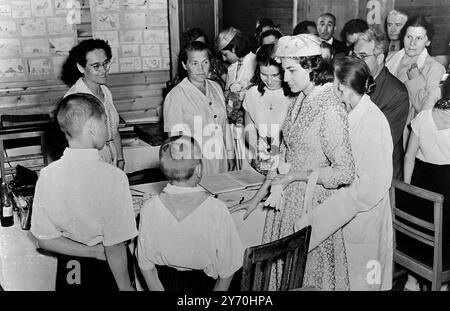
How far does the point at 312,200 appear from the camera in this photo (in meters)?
2.56

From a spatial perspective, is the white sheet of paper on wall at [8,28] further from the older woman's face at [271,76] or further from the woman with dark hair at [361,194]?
the woman with dark hair at [361,194]

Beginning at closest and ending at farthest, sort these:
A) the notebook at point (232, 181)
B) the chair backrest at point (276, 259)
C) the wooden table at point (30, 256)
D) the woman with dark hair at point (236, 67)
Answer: the chair backrest at point (276, 259) → the wooden table at point (30, 256) → the notebook at point (232, 181) → the woman with dark hair at point (236, 67)

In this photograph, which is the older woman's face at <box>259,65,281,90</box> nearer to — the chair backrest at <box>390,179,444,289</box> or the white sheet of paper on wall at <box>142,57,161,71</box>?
the chair backrest at <box>390,179,444,289</box>

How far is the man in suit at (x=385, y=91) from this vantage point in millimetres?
3545

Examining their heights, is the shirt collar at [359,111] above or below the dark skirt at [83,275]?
above

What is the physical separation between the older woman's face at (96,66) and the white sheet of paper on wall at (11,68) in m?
2.56

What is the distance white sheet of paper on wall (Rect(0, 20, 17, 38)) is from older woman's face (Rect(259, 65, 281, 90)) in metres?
3.31

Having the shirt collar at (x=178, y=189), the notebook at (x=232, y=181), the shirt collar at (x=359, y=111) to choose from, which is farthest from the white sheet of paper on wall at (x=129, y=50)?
the shirt collar at (x=178, y=189)

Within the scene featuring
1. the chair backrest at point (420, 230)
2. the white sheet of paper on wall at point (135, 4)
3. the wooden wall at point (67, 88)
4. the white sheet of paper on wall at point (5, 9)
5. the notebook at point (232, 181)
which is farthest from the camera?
the white sheet of paper on wall at point (135, 4)

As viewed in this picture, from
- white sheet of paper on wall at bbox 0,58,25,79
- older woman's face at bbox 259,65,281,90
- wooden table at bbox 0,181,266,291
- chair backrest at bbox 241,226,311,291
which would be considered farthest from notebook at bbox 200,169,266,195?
white sheet of paper on wall at bbox 0,58,25,79

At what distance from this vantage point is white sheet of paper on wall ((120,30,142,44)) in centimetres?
590

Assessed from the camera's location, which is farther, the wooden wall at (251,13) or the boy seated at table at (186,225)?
the wooden wall at (251,13)

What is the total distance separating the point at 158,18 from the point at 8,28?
175cm
